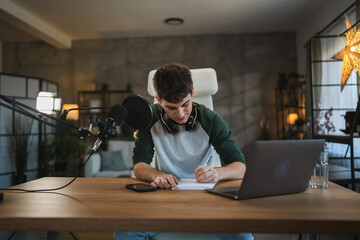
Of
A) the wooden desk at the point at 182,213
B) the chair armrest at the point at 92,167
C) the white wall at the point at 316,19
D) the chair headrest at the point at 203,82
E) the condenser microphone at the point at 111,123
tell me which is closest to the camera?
the wooden desk at the point at 182,213

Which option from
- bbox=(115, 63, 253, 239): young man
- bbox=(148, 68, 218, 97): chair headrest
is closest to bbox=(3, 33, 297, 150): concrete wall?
bbox=(148, 68, 218, 97): chair headrest

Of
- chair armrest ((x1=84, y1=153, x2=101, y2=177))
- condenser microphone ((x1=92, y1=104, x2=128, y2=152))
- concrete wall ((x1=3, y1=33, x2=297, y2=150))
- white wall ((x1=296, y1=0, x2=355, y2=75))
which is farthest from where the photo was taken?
concrete wall ((x1=3, y1=33, x2=297, y2=150))

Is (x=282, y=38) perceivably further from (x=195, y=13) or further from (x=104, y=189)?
(x=104, y=189)

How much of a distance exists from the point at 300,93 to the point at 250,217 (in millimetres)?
5256

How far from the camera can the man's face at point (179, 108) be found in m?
1.36

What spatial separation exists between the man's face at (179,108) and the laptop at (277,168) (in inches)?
18.4

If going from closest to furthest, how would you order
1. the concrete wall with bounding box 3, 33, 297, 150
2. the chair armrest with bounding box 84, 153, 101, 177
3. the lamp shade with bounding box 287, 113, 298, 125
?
the chair armrest with bounding box 84, 153, 101, 177 < the lamp shade with bounding box 287, 113, 298, 125 < the concrete wall with bounding box 3, 33, 297, 150

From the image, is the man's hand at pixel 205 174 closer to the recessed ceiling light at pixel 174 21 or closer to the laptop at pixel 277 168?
the laptop at pixel 277 168

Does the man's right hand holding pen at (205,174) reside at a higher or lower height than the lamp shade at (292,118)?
lower

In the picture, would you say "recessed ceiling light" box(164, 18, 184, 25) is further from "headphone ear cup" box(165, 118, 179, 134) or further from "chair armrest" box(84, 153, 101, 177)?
"headphone ear cup" box(165, 118, 179, 134)

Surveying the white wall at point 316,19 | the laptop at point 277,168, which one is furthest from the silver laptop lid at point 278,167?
the white wall at point 316,19

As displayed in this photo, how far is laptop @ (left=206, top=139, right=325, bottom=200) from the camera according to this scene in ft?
2.84

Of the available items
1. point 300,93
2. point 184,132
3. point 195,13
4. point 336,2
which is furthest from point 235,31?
point 184,132

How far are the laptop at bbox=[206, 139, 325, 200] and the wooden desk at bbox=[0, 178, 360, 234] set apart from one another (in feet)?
0.09
